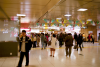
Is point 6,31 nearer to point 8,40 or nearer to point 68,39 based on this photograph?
point 8,40

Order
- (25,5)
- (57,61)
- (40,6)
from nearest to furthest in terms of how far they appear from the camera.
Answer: (25,5) → (40,6) → (57,61)

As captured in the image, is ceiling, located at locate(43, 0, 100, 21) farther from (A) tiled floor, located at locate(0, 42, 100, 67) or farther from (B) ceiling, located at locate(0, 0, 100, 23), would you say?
(A) tiled floor, located at locate(0, 42, 100, 67)

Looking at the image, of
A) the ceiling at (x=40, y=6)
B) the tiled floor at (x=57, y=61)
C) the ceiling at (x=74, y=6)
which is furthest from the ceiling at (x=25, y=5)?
the tiled floor at (x=57, y=61)

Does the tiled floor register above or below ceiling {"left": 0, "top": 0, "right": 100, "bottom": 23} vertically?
below

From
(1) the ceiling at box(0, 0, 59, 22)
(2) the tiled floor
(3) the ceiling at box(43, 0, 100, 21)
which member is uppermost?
(3) the ceiling at box(43, 0, 100, 21)

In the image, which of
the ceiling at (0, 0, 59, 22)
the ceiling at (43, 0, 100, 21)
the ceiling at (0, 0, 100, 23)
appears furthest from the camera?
the ceiling at (43, 0, 100, 21)

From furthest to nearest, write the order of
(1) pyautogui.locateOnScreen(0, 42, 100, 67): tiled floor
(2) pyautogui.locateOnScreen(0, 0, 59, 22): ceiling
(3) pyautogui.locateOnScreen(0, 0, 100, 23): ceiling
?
1. (1) pyautogui.locateOnScreen(0, 42, 100, 67): tiled floor
2. (3) pyautogui.locateOnScreen(0, 0, 100, 23): ceiling
3. (2) pyautogui.locateOnScreen(0, 0, 59, 22): ceiling

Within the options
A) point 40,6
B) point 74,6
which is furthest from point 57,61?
point 74,6

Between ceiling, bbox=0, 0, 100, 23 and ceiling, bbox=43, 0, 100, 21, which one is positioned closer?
ceiling, bbox=0, 0, 100, 23

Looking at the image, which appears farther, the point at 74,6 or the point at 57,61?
the point at 74,6

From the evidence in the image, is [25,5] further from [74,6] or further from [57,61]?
[57,61]

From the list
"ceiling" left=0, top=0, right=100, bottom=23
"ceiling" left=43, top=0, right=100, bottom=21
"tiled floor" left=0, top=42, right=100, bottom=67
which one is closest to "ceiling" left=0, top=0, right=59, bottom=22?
"ceiling" left=0, top=0, right=100, bottom=23

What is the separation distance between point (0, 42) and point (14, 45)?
1.06 meters

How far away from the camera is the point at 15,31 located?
11508mm
